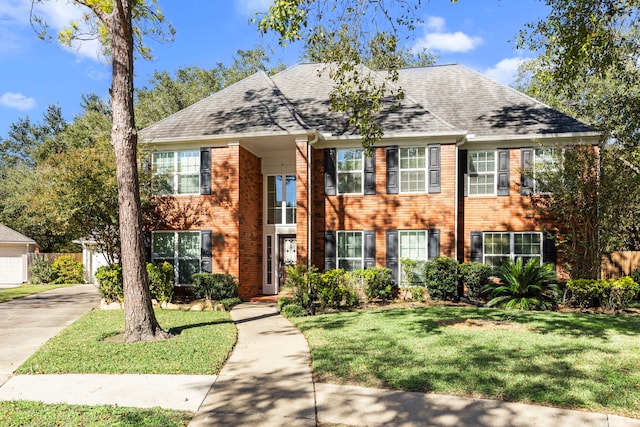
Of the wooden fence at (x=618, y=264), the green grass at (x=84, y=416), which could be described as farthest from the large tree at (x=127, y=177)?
the wooden fence at (x=618, y=264)

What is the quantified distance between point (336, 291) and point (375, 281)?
1.76m

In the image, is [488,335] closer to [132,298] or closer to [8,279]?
[132,298]

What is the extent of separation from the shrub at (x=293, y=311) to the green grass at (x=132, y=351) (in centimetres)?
165

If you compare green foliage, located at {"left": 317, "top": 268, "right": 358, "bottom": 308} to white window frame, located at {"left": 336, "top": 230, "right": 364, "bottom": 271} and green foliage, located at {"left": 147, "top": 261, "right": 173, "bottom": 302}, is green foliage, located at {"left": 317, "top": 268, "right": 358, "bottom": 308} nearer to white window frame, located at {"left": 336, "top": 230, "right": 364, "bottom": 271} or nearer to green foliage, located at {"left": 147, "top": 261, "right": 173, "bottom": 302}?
white window frame, located at {"left": 336, "top": 230, "right": 364, "bottom": 271}

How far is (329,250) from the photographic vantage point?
14.6m

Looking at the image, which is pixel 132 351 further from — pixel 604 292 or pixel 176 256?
pixel 604 292

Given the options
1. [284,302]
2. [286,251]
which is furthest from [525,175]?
[284,302]

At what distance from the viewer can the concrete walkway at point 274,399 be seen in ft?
14.9

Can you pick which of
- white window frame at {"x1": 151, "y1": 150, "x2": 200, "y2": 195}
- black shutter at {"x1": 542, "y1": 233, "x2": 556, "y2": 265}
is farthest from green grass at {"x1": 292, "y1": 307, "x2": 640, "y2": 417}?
white window frame at {"x1": 151, "y1": 150, "x2": 200, "y2": 195}

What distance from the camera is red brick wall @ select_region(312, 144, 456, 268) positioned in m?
13.9

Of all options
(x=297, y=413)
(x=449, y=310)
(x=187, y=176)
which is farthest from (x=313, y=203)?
(x=297, y=413)

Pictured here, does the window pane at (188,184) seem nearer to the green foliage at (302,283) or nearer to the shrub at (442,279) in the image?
the green foliage at (302,283)

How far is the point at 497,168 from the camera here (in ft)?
47.0

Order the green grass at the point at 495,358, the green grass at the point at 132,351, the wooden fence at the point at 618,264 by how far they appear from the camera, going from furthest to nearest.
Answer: the wooden fence at the point at 618,264 < the green grass at the point at 132,351 < the green grass at the point at 495,358
